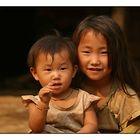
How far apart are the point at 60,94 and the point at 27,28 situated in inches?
15.4

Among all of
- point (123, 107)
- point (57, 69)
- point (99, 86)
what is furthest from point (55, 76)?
point (123, 107)

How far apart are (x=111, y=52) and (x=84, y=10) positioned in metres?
0.25

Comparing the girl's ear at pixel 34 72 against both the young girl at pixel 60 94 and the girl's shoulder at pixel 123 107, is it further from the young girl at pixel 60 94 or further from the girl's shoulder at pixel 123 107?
the girl's shoulder at pixel 123 107

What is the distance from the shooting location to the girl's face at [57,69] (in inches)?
107

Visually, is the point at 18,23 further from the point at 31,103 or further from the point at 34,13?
the point at 31,103

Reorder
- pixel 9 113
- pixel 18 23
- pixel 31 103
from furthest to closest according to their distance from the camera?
pixel 9 113 < pixel 18 23 < pixel 31 103

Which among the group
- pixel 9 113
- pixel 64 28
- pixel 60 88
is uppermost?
pixel 64 28

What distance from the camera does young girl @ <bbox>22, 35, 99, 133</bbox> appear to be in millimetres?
2729

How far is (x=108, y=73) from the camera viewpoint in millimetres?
2828

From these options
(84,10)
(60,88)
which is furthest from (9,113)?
(84,10)

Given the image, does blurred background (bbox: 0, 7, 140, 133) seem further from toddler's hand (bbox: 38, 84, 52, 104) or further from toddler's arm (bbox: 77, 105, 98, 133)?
toddler's arm (bbox: 77, 105, 98, 133)

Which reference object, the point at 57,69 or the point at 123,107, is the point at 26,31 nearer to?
the point at 57,69

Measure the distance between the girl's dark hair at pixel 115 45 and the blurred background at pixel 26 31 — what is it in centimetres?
5

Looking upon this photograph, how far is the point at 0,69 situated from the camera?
2877 millimetres
